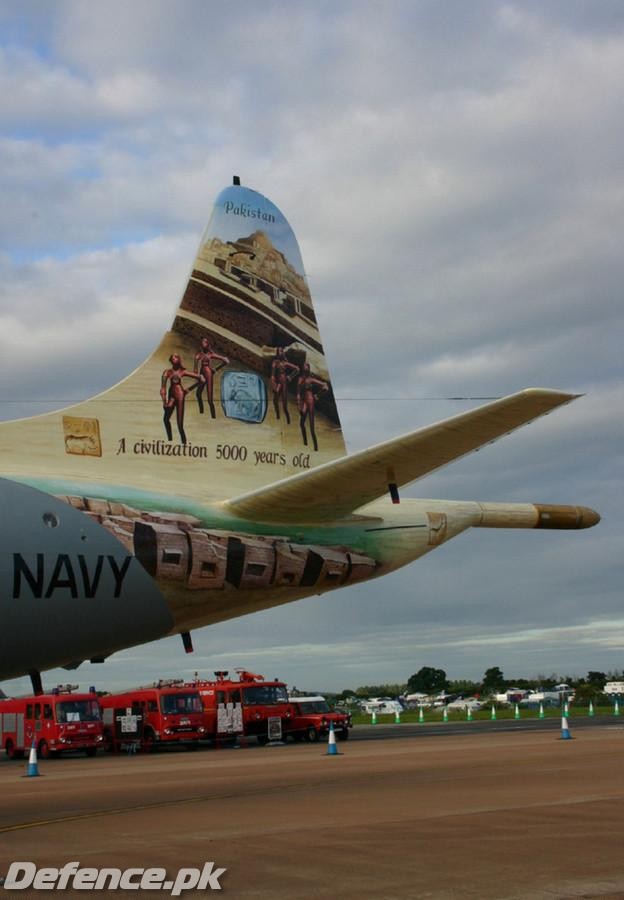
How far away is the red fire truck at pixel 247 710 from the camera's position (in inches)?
1495

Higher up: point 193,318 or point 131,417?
point 193,318

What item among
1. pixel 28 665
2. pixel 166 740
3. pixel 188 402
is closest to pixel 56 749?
pixel 166 740

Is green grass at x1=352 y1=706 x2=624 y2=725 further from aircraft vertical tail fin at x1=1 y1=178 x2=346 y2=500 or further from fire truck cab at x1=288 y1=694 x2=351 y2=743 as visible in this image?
aircraft vertical tail fin at x1=1 y1=178 x2=346 y2=500

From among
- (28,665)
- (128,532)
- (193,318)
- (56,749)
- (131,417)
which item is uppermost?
(193,318)

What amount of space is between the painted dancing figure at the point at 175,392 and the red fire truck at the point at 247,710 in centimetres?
2088

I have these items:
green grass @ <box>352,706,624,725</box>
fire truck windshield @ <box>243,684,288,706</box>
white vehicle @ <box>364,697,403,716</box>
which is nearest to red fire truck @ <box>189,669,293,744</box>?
fire truck windshield @ <box>243,684,288,706</box>

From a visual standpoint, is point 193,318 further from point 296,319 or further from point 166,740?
point 166,740

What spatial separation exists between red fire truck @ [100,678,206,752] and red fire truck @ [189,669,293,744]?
46 cm

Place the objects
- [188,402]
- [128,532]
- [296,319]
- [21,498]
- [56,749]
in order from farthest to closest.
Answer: [56,749] < [296,319] < [188,402] < [128,532] < [21,498]

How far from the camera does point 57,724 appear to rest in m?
36.4

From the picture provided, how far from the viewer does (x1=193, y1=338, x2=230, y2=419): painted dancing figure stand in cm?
1965

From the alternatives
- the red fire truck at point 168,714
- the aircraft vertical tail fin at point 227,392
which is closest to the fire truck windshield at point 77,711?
the red fire truck at point 168,714

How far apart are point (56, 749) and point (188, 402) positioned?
20810mm

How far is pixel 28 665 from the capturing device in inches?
563
